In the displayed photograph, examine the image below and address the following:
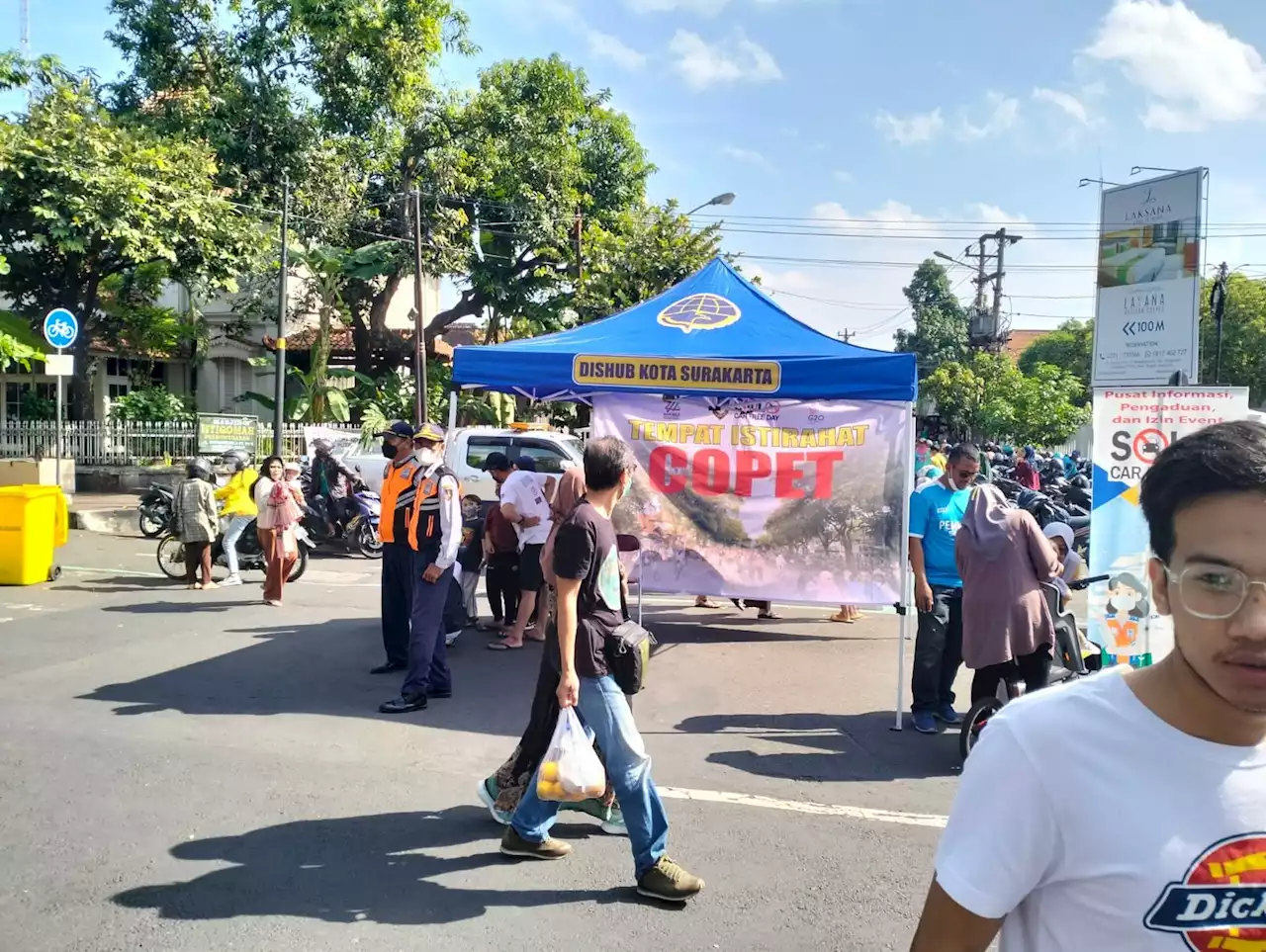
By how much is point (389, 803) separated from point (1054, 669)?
391cm

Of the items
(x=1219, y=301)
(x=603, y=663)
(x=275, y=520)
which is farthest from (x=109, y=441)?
(x=1219, y=301)

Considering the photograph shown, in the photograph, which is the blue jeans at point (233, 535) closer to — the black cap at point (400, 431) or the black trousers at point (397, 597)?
the black trousers at point (397, 597)

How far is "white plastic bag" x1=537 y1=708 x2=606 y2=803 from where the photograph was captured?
142 inches

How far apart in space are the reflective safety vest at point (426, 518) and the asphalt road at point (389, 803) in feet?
3.65

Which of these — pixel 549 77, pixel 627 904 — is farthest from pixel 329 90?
pixel 627 904

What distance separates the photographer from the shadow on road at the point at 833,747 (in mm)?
5309

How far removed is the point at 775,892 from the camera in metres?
3.79

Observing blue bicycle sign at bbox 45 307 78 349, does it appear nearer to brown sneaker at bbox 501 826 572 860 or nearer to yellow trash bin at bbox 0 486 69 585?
yellow trash bin at bbox 0 486 69 585

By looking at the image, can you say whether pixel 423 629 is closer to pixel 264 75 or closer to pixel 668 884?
pixel 668 884

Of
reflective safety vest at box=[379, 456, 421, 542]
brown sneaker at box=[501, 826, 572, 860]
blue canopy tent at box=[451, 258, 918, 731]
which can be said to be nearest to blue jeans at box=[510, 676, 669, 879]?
brown sneaker at box=[501, 826, 572, 860]

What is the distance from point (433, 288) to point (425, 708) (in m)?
33.2

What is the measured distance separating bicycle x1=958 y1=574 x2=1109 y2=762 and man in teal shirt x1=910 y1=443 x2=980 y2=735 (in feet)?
1.34

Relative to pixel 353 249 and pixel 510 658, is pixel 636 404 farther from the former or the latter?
pixel 353 249

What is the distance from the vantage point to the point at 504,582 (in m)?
8.57
